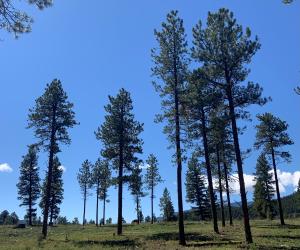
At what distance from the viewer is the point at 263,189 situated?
77812 millimetres

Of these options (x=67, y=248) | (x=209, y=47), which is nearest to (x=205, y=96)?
(x=209, y=47)

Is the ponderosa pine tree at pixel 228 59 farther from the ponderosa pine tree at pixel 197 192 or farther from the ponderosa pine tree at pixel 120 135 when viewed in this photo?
the ponderosa pine tree at pixel 197 192

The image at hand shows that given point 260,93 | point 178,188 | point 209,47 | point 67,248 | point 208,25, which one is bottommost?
point 67,248

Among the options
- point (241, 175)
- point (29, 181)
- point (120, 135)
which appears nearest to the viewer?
point (241, 175)

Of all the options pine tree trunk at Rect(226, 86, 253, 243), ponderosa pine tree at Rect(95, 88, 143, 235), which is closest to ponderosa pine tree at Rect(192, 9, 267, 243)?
pine tree trunk at Rect(226, 86, 253, 243)

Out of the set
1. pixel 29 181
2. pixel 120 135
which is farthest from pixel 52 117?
pixel 29 181

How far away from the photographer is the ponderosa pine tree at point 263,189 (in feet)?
251

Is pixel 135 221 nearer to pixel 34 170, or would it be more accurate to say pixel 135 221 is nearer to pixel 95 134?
pixel 34 170

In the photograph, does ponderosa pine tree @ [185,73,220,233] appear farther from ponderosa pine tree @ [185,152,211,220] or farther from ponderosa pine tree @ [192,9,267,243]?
ponderosa pine tree @ [185,152,211,220]

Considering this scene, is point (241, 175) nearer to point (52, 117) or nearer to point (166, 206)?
point (52, 117)

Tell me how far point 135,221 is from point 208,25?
1832 inches

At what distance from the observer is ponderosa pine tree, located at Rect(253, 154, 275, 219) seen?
76438 mm

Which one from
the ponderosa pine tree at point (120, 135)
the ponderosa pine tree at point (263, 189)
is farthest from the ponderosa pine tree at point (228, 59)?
the ponderosa pine tree at point (263, 189)

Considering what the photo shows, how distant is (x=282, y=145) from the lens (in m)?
48.4
